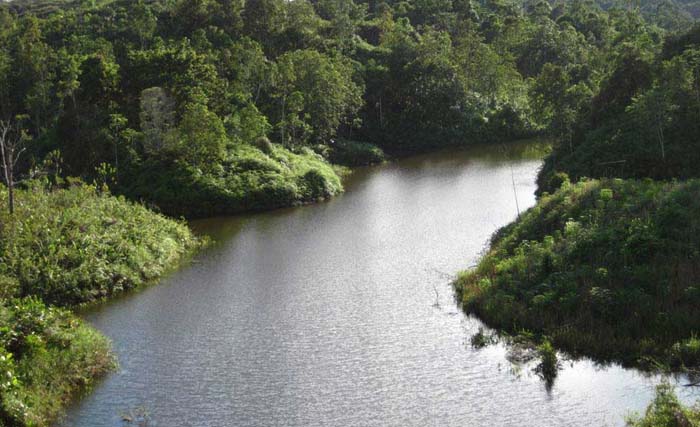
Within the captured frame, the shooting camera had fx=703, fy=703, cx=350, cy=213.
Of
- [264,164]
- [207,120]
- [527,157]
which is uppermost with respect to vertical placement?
[207,120]

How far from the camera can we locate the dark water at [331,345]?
2322cm

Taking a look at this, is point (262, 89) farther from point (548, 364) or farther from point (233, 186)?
point (548, 364)

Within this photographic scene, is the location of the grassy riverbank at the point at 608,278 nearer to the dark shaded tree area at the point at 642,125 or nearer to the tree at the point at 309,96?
the dark shaded tree area at the point at 642,125

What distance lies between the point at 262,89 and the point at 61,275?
47868mm

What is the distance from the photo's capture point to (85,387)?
25.7m

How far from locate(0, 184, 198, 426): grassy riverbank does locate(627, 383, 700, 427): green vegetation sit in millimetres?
18572

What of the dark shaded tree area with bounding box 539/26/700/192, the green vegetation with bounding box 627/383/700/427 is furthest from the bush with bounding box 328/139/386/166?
the green vegetation with bounding box 627/383/700/427

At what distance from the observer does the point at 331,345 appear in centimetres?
2897

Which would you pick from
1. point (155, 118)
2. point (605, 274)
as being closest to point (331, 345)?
point (605, 274)

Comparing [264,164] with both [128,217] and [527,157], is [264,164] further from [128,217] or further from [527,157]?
[527,157]

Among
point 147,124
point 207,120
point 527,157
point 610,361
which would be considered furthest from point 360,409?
point 527,157

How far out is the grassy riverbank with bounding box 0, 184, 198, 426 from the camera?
2408 cm

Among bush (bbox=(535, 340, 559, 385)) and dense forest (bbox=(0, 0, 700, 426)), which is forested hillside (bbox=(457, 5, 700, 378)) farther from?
bush (bbox=(535, 340, 559, 385))

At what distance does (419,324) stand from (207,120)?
33791 mm
